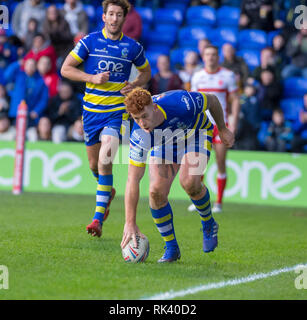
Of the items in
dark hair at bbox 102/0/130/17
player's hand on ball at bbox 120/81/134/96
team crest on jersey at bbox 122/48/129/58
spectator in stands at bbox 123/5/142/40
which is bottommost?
spectator in stands at bbox 123/5/142/40

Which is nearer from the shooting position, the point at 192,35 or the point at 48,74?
the point at 48,74

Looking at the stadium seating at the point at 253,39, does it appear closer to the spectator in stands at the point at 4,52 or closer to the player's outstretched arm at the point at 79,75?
the spectator in stands at the point at 4,52

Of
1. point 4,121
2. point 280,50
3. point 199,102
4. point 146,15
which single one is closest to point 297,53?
point 280,50

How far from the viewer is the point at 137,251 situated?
20.8 feet

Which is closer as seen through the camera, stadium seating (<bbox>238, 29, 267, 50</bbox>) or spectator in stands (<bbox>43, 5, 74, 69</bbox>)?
spectator in stands (<bbox>43, 5, 74, 69</bbox>)

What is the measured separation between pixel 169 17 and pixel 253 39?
254 centimetres

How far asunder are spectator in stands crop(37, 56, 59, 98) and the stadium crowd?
2cm

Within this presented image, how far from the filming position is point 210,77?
10938mm

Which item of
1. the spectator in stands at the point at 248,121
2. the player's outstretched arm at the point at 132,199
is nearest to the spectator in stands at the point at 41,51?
the spectator in stands at the point at 248,121

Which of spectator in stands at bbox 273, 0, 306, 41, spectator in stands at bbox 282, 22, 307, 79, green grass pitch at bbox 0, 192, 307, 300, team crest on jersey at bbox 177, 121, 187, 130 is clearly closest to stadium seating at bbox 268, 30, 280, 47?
spectator in stands at bbox 273, 0, 306, 41

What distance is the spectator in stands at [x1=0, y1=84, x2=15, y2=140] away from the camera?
550 inches

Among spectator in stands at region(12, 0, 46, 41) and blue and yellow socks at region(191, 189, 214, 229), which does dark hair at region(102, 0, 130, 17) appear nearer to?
blue and yellow socks at region(191, 189, 214, 229)

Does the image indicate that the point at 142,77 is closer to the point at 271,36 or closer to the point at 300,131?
the point at 300,131

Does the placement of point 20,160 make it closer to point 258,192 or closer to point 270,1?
point 258,192
